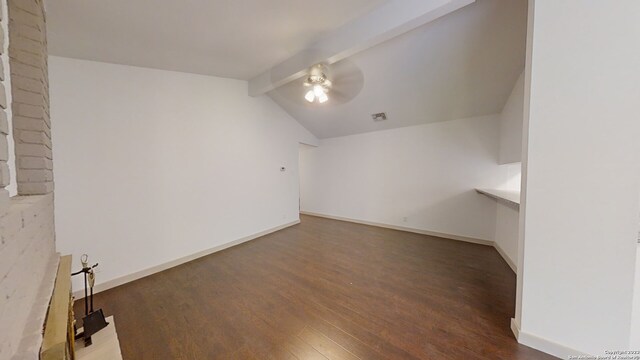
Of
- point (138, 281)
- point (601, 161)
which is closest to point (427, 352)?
point (601, 161)

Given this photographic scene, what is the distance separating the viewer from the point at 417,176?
14.0ft

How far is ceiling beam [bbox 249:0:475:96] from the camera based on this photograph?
1.79 metres

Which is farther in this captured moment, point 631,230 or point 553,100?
point 553,100

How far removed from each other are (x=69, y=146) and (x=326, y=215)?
4.79 meters

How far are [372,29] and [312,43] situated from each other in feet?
2.49

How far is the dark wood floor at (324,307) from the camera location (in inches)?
62.0

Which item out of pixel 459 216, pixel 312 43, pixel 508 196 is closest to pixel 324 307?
pixel 508 196

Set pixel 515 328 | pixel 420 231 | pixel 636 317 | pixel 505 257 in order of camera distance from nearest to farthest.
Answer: pixel 636 317 → pixel 515 328 → pixel 505 257 → pixel 420 231

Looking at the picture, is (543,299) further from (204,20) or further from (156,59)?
(156,59)

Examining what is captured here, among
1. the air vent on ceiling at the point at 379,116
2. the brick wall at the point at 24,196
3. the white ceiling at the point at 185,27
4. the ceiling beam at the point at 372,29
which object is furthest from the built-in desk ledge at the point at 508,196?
the brick wall at the point at 24,196

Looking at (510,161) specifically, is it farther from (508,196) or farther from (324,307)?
(324,307)

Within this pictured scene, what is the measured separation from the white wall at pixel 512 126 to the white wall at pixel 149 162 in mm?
3945

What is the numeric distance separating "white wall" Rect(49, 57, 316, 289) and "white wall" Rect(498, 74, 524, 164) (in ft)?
12.9

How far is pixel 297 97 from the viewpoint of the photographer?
4.04m
